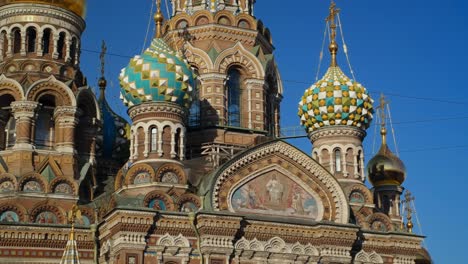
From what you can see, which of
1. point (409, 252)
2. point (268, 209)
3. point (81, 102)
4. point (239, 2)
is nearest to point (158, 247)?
point (268, 209)

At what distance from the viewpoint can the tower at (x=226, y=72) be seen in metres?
25.1

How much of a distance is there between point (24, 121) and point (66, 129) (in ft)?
3.37

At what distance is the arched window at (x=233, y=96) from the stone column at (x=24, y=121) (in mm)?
5365

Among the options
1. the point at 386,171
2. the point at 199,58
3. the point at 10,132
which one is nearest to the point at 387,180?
the point at 386,171

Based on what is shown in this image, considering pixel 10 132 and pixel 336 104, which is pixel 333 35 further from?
pixel 10 132

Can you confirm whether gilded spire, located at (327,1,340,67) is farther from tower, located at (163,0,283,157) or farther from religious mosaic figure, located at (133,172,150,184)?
religious mosaic figure, located at (133,172,150,184)

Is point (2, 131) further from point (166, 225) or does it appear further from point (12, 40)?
point (166, 225)

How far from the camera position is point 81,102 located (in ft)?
79.0

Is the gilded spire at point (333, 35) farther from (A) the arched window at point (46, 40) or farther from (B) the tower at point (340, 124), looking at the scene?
(A) the arched window at point (46, 40)

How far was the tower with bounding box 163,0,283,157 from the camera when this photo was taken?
2508 cm

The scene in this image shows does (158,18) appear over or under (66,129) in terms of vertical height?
over

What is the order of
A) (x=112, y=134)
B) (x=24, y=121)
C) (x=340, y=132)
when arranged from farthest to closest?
(x=112, y=134), (x=340, y=132), (x=24, y=121)

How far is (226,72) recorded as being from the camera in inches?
1013

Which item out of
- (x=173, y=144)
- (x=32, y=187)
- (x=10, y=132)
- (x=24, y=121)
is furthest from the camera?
(x=10, y=132)
